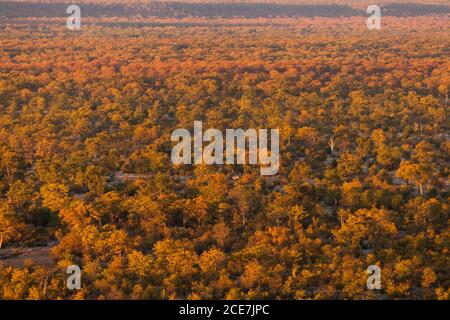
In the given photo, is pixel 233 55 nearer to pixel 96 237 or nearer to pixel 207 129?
pixel 207 129

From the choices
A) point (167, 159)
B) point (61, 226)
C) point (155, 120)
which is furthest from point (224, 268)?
point (155, 120)

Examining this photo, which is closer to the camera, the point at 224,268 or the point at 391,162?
the point at 224,268

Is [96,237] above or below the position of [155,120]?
below

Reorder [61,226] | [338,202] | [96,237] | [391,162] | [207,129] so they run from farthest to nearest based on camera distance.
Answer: [207,129], [391,162], [338,202], [61,226], [96,237]

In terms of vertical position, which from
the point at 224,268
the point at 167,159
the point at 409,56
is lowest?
the point at 224,268
